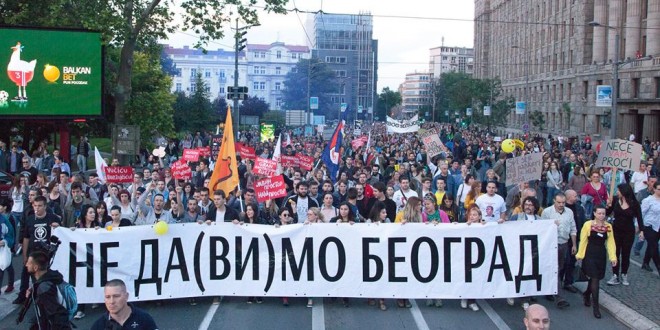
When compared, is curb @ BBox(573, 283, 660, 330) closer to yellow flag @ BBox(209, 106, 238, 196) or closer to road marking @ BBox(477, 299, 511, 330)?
road marking @ BBox(477, 299, 511, 330)

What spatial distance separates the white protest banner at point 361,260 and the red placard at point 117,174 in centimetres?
468

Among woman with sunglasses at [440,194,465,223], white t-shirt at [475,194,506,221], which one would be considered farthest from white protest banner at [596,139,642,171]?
woman with sunglasses at [440,194,465,223]

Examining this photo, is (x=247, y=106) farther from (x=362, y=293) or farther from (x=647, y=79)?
(x=362, y=293)

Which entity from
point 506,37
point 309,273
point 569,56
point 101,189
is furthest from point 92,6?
point 506,37

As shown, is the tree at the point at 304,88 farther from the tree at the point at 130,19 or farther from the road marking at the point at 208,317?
the road marking at the point at 208,317

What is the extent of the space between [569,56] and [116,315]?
6407 cm

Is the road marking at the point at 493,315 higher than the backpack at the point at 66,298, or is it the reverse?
the backpack at the point at 66,298

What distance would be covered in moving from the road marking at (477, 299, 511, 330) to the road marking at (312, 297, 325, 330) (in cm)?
209

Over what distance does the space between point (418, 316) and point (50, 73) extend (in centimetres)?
1819

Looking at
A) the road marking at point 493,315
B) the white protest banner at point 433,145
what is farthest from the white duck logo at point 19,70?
the road marking at point 493,315

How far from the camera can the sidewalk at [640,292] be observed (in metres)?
9.83

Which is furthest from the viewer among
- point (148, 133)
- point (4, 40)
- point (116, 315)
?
point (148, 133)

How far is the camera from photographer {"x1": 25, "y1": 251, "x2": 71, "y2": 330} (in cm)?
651

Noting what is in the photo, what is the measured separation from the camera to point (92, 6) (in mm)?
25188
